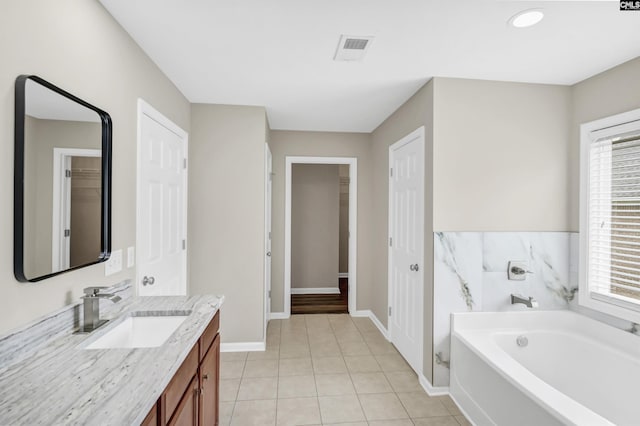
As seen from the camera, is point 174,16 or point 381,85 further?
point 381,85

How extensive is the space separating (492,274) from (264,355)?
2204 mm

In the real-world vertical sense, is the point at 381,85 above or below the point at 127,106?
above

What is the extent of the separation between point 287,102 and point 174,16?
1446 mm

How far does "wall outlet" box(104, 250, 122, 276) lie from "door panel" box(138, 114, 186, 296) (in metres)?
0.24

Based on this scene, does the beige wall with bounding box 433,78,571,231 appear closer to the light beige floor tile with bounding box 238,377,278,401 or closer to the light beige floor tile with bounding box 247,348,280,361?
the light beige floor tile with bounding box 238,377,278,401

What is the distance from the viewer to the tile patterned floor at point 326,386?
2.20 metres

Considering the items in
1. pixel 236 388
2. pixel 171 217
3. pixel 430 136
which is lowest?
pixel 236 388

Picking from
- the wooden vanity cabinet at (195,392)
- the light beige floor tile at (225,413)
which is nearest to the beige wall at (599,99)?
the wooden vanity cabinet at (195,392)

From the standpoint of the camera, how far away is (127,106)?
1.92m

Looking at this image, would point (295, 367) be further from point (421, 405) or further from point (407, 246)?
point (407, 246)

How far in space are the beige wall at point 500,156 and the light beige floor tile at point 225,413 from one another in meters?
2.01

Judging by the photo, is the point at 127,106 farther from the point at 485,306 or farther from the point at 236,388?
the point at 485,306

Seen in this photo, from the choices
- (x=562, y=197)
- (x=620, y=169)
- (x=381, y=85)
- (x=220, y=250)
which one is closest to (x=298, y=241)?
(x=220, y=250)

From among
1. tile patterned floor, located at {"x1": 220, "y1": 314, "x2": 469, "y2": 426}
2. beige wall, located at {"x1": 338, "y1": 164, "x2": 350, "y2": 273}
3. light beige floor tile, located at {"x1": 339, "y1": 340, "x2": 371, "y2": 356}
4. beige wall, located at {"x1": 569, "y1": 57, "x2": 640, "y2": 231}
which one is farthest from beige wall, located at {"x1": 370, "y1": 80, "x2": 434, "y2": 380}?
beige wall, located at {"x1": 338, "y1": 164, "x2": 350, "y2": 273}
